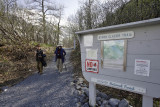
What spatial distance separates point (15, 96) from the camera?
3.47 metres

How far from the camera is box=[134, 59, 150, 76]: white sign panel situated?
61.1 inches

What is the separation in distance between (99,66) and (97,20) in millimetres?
5569

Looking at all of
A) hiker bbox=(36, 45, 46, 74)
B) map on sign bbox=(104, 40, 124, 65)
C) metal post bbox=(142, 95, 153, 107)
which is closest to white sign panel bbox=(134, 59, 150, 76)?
map on sign bbox=(104, 40, 124, 65)

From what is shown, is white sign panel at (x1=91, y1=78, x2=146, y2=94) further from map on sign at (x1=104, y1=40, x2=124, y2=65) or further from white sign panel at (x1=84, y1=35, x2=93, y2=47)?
white sign panel at (x1=84, y1=35, x2=93, y2=47)

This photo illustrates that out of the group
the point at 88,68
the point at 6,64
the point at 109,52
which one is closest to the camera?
the point at 109,52

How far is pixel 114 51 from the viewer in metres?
1.92

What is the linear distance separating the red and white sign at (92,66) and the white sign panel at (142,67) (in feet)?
2.86

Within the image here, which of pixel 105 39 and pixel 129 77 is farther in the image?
pixel 105 39

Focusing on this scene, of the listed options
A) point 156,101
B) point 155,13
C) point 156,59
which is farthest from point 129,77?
point 155,13

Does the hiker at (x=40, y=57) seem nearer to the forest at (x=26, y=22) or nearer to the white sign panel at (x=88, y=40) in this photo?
the forest at (x=26, y=22)

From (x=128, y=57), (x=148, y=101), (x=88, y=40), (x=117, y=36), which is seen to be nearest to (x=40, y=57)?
(x=88, y=40)

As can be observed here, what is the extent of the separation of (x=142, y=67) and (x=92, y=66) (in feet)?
3.65

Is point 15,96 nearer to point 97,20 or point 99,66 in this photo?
point 99,66

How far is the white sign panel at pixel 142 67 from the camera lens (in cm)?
155
